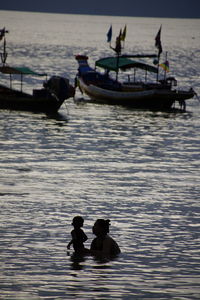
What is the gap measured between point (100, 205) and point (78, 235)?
6.55 m

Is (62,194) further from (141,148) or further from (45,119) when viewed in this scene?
(45,119)

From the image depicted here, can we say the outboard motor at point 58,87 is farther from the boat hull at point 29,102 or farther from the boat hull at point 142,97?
the boat hull at point 142,97

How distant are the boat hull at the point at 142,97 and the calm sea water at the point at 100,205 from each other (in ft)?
22.0

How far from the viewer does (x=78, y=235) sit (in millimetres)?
15312

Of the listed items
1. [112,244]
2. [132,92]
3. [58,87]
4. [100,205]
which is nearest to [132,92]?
[132,92]

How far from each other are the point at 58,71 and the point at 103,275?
249 ft

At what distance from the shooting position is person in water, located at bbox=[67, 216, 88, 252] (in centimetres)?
1498

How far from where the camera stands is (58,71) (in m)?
89.6

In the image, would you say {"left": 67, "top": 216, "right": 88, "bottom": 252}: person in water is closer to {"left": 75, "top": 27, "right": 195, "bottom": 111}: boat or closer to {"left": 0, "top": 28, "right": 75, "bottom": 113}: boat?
{"left": 0, "top": 28, "right": 75, "bottom": 113}: boat

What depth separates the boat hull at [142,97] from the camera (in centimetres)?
5000

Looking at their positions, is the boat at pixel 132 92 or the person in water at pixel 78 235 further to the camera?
the boat at pixel 132 92

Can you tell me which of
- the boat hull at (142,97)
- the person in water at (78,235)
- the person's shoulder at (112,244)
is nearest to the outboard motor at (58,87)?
the boat hull at (142,97)

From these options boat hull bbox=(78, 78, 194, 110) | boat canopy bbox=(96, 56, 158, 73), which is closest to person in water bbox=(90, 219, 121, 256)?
boat hull bbox=(78, 78, 194, 110)

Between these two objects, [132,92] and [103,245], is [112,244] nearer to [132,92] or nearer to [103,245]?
[103,245]
